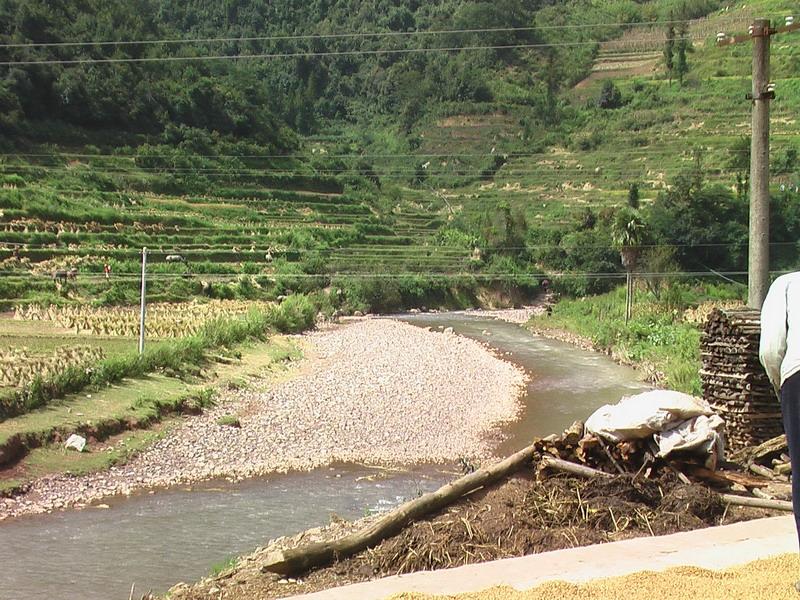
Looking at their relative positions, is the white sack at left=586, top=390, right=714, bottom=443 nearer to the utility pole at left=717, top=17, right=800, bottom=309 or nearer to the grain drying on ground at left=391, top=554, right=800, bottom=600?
the grain drying on ground at left=391, top=554, right=800, bottom=600

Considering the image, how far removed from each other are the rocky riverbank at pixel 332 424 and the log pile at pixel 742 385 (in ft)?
25.8

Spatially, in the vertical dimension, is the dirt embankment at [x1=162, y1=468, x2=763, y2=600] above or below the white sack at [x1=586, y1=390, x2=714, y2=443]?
below

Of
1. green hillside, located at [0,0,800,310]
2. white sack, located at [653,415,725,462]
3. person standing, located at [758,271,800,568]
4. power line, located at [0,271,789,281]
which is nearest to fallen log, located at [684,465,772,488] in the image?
white sack, located at [653,415,725,462]

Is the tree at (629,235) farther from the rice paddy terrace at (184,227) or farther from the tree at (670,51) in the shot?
A: the tree at (670,51)

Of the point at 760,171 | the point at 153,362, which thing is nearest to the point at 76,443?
the point at 153,362

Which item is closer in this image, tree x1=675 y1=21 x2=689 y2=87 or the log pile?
the log pile

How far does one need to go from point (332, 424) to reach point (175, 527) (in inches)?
275

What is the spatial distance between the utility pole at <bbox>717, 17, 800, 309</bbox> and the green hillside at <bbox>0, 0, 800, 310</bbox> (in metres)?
25.8

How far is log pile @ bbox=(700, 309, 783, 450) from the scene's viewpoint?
9.45 metres

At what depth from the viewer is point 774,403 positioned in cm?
948

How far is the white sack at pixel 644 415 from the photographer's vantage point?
7.81 metres

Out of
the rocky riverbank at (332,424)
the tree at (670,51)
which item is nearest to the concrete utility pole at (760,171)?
the rocky riverbank at (332,424)

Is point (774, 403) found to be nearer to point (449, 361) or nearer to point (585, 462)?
point (585, 462)

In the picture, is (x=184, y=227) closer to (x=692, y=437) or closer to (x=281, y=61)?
(x=692, y=437)
